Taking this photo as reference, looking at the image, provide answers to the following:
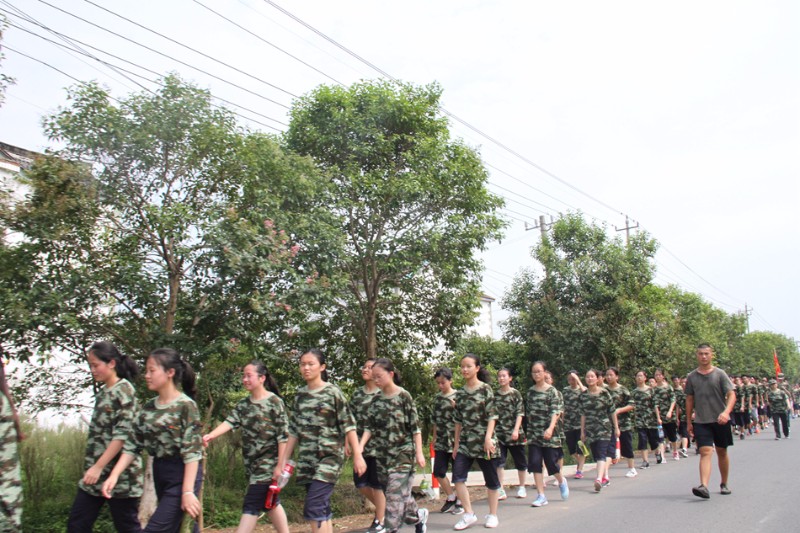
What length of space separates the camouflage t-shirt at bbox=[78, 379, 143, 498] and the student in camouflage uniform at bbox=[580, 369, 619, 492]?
7.28m

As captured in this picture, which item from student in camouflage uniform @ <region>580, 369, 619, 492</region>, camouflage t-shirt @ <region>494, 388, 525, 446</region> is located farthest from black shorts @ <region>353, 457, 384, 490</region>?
student in camouflage uniform @ <region>580, 369, 619, 492</region>

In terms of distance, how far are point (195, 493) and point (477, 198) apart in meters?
7.60

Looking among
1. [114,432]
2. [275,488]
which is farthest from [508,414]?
[114,432]

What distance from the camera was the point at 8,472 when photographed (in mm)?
3301

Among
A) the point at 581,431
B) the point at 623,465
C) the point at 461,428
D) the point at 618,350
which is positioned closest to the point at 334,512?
the point at 461,428

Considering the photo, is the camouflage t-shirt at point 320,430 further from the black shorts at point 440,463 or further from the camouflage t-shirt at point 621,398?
the camouflage t-shirt at point 621,398

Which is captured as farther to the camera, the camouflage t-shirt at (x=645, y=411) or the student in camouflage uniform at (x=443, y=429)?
the camouflage t-shirt at (x=645, y=411)

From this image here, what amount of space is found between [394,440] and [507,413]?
2932 mm

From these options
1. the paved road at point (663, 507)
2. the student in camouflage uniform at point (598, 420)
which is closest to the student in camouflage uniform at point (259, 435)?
the paved road at point (663, 507)

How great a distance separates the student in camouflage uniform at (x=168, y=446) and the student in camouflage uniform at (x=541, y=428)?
5388mm

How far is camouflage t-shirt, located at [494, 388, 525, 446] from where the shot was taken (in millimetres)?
9312

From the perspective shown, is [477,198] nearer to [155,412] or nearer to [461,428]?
[461,428]

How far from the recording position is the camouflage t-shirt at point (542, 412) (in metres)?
9.41

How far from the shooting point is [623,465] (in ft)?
49.3
